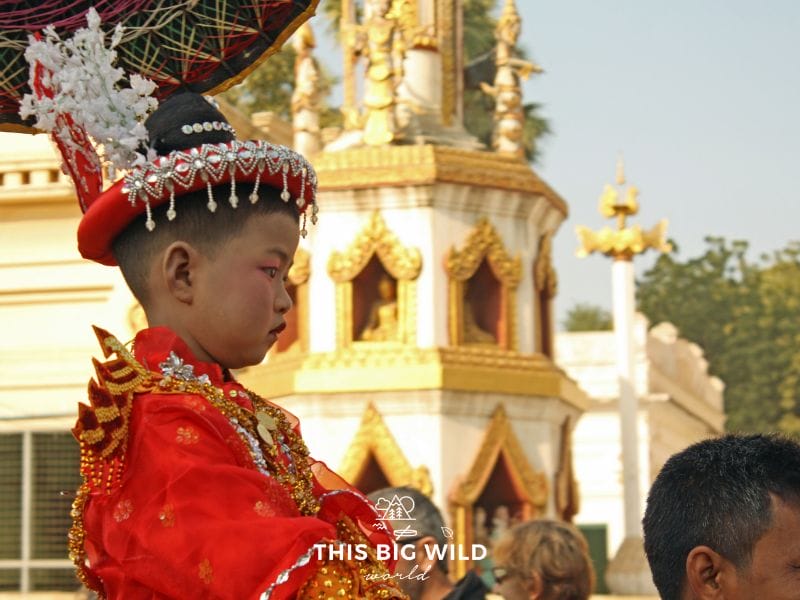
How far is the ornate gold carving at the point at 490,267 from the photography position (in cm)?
1441

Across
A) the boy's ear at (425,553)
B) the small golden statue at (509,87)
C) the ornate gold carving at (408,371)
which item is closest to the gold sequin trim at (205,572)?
the boy's ear at (425,553)

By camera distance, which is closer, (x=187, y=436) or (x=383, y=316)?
(x=187, y=436)

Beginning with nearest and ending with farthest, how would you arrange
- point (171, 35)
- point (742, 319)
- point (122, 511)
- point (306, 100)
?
point (122, 511) < point (171, 35) < point (306, 100) < point (742, 319)

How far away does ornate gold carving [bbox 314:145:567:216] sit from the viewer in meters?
14.2

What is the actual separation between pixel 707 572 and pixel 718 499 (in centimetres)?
13

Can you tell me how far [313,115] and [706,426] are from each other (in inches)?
734

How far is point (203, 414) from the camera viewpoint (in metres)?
2.99

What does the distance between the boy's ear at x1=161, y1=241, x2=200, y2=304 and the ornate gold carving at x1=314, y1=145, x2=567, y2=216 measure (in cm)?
1104

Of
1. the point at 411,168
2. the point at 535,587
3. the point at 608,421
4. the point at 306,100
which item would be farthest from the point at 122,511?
the point at 608,421

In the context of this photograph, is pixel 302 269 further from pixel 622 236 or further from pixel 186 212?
pixel 186 212

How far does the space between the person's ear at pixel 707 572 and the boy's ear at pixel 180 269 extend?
1.00 meters

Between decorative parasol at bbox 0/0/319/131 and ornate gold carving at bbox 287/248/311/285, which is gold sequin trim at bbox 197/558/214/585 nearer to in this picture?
decorative parasol at bbox 0/0/319/131

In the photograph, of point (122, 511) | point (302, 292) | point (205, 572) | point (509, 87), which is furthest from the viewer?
point (509, 87)

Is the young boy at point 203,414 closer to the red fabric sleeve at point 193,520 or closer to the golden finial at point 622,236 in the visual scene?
the red fabric sleeve at point 193,520
